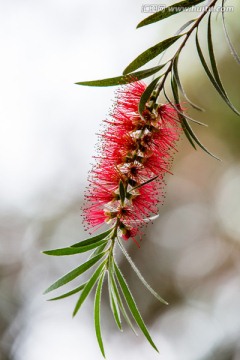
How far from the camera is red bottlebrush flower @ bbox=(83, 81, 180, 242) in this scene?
111cm

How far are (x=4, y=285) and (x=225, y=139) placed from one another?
2.24m

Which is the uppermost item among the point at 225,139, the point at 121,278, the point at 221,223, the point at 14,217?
the point at 121,278

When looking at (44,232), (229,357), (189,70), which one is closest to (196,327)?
(229,357)

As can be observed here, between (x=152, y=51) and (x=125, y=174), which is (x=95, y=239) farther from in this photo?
(x=152, y=51)

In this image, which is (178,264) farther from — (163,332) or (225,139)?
(225,139)

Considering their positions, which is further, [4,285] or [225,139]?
[4,285]

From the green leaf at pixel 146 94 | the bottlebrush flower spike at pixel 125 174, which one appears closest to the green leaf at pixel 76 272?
the bottlebrush flower spike at pixel 125 174

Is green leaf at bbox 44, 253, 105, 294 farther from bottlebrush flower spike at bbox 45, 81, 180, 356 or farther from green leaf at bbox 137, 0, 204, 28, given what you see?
green leaf at bbox 137, 0, 204, 28

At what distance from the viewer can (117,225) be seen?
1.12 m

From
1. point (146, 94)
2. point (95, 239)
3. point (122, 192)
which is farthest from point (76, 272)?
point (146, 94)

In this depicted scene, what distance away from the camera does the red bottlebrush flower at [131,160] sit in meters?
1.11

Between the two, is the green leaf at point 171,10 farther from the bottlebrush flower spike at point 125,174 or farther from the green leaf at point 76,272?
the green leaf at point 76,272

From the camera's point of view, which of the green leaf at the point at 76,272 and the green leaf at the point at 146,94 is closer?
the green leaf at the point at 146,94

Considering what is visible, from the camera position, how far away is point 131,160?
1.13 meters
